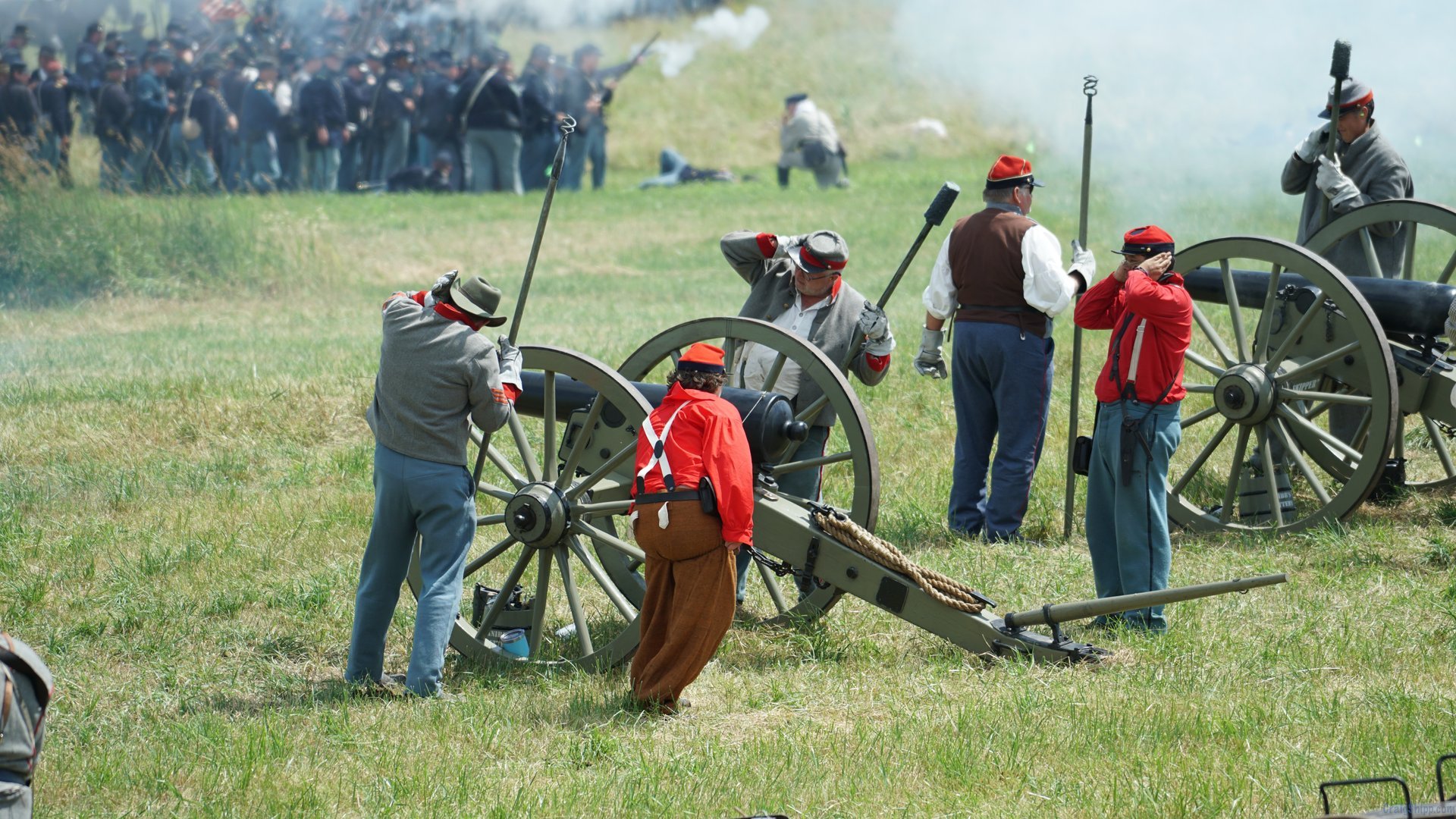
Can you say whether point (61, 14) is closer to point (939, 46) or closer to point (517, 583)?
point (939, 46)

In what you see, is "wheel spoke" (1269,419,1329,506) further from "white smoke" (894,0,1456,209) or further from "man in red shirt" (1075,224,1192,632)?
"white smoke" (894,0,1456,209)

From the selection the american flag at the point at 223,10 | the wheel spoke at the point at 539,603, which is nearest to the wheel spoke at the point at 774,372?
the wheel spoke at the point at 539,603

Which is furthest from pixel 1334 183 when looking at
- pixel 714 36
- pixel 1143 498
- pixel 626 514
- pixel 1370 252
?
pixel 714 36

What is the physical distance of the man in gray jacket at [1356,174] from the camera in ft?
26.9

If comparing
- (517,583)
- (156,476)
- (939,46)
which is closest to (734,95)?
(939,46)

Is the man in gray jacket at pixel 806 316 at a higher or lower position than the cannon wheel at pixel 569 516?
higher

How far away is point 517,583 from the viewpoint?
20.3ft

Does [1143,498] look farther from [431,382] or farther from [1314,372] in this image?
[431,382]

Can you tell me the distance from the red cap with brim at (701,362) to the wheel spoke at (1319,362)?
11.3ft

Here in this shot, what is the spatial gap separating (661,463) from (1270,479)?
11.8 feet

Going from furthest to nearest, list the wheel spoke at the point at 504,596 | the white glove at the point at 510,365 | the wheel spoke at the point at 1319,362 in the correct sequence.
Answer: the wheel spoke at the point at 1319,362 → the wheel spoke at the point at 504,596 → the white glove at the point at 510,365

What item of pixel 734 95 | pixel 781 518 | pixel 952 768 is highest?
pixel 734 95

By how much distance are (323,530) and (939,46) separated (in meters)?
28.0

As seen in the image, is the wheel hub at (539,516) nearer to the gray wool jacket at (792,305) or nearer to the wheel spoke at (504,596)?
the wheel spoke at (504,596)
